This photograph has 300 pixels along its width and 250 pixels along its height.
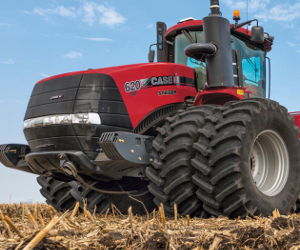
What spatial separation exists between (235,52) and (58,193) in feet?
11.1

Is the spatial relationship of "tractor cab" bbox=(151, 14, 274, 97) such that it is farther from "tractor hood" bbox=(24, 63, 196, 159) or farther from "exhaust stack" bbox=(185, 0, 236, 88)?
"tractor hood" bbox=(24, 63, 196, 159)

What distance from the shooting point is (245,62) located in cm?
708

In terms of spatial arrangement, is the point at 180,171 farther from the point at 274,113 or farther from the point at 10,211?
the point at 10,211

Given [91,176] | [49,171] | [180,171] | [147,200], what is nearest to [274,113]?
[180,171]

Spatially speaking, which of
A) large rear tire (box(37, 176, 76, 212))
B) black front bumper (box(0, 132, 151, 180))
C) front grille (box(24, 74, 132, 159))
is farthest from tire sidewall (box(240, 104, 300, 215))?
large rear tire (box(37, 176, 76, 212))

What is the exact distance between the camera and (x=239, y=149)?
15.9 ft

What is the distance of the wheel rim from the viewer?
224 inches

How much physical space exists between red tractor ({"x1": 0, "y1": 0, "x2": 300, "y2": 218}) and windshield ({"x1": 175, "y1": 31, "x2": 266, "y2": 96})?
20 millimetres

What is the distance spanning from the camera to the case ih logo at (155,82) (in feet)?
19.1

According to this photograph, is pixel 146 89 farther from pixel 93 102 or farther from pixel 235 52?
pixel 235 52

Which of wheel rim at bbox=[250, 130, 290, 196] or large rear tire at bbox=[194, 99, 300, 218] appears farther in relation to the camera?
wheel rim at bbox=[250, 130, 290, 196]

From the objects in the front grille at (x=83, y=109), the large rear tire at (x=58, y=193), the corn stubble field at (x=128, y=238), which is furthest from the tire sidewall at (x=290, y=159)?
the large rear tire at (x=58, y=193)

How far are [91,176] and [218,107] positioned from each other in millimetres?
1809

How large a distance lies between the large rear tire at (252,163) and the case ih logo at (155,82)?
1.10 meters
